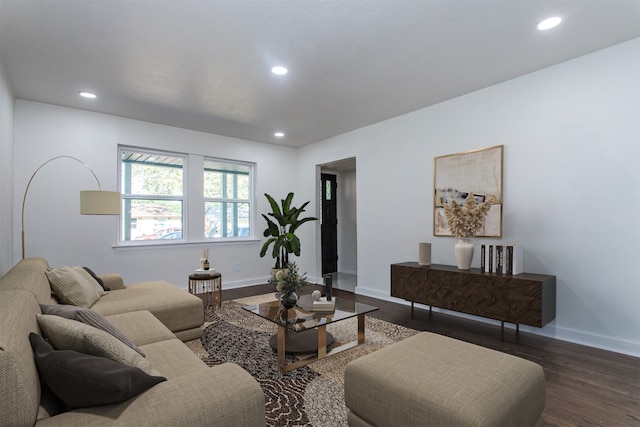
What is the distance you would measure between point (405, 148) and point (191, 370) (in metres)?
3.82

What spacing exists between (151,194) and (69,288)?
271 cm

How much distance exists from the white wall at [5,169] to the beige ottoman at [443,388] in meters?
3.54

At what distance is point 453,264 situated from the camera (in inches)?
156

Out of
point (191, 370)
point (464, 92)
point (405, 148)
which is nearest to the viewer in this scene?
point (191, 370)

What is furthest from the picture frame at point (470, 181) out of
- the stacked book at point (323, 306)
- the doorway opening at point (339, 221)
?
the doorway opening at point (339, 221)

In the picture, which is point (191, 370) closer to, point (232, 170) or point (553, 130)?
point (553, 130)

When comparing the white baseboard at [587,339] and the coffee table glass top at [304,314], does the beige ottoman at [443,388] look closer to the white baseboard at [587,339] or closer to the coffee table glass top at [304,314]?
the coffee table glass top at [304,314]

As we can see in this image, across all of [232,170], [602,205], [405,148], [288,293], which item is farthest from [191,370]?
[232,170]

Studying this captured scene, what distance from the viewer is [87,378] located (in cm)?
109

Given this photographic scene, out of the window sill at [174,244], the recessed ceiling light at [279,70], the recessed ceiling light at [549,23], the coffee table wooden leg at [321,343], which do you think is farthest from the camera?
the window sill at [174,244]

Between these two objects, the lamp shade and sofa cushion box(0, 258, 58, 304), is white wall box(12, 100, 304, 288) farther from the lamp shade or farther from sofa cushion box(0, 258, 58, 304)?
sofa cushion box(0, 258, 58, 304)

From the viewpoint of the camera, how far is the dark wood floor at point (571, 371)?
1940mm

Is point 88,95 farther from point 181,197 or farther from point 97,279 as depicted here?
point 97,279

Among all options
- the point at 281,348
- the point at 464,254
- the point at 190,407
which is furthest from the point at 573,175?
the point at 190,407
